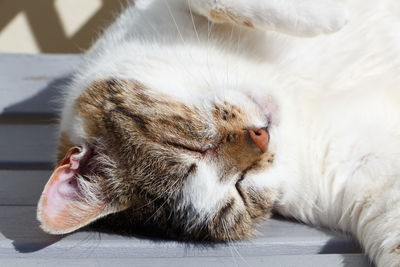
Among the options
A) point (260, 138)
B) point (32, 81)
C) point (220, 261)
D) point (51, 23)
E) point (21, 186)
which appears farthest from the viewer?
point (51, 23)

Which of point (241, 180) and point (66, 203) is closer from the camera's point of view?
point (66, 203)

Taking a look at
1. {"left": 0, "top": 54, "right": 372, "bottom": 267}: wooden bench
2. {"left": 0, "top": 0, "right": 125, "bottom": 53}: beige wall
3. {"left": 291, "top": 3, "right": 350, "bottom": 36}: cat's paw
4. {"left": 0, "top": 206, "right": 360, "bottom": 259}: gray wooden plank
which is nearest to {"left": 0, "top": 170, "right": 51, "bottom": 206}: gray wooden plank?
{"left": 0, "top": 54, "right": 372, "bottom": 267}: wooden bench

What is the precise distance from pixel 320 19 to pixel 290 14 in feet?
0.26

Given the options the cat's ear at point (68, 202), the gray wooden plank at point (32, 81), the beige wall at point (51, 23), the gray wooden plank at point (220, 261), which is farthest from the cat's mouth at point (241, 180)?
the beige wall at point (51, 23)

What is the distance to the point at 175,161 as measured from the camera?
1.22 metres

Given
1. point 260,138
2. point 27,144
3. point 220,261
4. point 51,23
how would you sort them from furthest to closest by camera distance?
point 51,23 < point 27,144 < point 260,138 < point 220,261

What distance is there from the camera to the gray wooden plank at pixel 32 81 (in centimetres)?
190

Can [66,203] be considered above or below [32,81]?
above

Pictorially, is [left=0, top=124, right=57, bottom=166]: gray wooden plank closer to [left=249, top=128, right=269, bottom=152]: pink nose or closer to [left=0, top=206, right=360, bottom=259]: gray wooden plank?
[left=0, top=206, right=360, bottom=259]: gray wooden plank

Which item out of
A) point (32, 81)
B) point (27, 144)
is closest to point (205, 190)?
point (27, 144)

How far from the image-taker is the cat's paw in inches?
48.2

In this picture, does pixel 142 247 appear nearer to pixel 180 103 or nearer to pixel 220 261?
pixel 220 261

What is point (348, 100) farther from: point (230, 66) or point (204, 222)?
point (204, 222)

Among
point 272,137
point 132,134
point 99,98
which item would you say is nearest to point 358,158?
point 272,137
